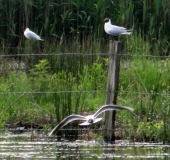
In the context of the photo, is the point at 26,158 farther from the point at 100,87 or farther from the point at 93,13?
the point at 93,13

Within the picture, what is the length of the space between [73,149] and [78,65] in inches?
143

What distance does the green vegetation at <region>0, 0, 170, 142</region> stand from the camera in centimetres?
948

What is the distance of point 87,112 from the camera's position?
10.3 metres

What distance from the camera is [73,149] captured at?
855 cm

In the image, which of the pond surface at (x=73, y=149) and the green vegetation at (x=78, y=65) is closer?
the pond surface at (x=73, y=149)

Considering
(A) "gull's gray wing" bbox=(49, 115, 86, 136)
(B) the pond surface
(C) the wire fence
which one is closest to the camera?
(B) the pond surface

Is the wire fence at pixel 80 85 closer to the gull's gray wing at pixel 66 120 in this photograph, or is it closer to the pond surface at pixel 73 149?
the pond surface at pixel 73 149

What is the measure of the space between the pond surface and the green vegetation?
376mm

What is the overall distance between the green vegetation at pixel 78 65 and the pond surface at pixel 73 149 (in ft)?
1.23

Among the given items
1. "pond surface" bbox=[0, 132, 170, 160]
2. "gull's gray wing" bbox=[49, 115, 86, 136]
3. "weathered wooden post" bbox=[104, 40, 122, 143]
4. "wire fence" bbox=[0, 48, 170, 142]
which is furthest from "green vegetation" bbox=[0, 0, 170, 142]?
"gull's gray wing" bbox=[49, 115, 86, 136]

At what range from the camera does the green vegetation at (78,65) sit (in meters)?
9.48

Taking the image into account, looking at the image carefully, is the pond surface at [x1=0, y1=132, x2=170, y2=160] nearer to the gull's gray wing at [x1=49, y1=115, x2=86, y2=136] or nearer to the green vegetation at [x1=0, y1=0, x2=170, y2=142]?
the gull's gray wing at [x1=49, y1=115, x2=86, y2=136]

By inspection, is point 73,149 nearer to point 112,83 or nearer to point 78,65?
point 112,83

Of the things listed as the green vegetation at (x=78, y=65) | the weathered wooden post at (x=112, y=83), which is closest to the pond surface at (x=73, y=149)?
the weathered wooden post at (x=112, y=83)
